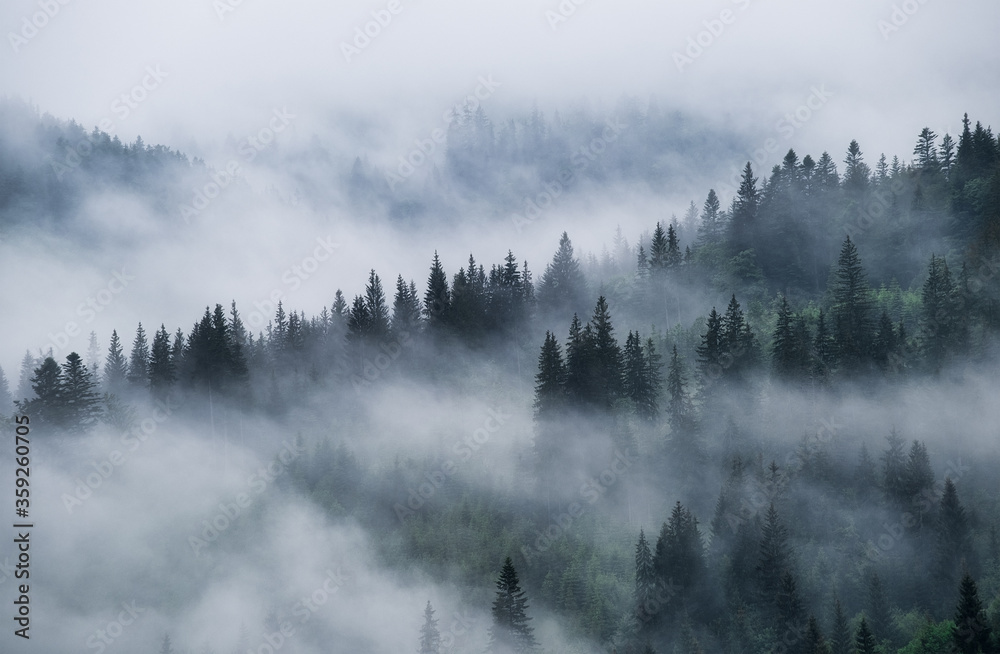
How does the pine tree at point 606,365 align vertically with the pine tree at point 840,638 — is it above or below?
above

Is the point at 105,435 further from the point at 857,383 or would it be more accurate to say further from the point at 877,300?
the point at 877,300

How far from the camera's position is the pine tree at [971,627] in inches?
2475

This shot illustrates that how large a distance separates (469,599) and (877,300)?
5198 centimetres

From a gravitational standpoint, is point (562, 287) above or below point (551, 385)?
above

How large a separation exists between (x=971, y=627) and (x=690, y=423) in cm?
3046

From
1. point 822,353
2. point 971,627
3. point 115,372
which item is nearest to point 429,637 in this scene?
point 971,627

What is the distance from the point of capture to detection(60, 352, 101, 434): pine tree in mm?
90500

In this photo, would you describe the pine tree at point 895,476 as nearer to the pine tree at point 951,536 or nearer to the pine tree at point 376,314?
the pine tree at point 951,536

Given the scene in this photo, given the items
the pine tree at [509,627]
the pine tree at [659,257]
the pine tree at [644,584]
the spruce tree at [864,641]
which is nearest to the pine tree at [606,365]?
the pine tree at [644,584]

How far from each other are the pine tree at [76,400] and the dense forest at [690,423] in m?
0.32

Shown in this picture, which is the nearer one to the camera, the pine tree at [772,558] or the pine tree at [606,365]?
the pine tree at [772,558]

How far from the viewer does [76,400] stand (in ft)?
300

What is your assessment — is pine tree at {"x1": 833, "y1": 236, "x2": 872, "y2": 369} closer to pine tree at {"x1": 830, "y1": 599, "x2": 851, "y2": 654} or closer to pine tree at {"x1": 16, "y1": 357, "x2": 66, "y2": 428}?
pine tree at {"x1": 830, "y1": 599, "x2": 851, "y2": 654}

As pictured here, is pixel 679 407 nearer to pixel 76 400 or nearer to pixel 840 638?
pixel 840 638
